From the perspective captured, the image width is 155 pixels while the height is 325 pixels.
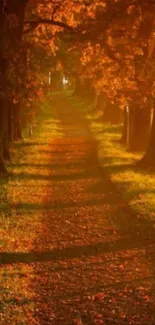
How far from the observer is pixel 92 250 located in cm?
1054

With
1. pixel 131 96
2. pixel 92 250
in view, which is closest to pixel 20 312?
pixel 92 250

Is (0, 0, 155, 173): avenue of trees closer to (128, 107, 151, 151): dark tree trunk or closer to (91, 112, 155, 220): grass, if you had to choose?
(128, 107, 151, 151): dark tree trunk

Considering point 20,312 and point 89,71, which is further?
point 89,71

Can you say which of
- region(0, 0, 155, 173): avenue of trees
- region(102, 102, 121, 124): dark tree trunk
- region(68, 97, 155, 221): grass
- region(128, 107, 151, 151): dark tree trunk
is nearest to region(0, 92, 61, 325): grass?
region(0, 0, 155, 173): avenue of trees

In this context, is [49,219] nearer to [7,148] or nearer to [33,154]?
[7,148]

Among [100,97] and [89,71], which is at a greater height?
[89,71]

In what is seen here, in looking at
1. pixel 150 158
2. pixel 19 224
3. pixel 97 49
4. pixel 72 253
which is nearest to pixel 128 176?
pixel 150 158

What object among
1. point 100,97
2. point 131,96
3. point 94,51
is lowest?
point 100,97

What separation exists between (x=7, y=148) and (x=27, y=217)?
8592 mm

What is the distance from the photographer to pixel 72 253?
10.4 metres

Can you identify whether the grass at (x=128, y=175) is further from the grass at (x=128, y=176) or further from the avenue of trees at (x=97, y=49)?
the avenue of trees at (x=97, y=49)

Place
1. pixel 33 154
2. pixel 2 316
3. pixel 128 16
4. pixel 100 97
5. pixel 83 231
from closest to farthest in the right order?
pixel 2 316, pixel 83 231, pixel 128 16, pixel 33 154, pixel 100 97

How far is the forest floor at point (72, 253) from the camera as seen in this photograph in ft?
25.5

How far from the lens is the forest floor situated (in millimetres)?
7762
